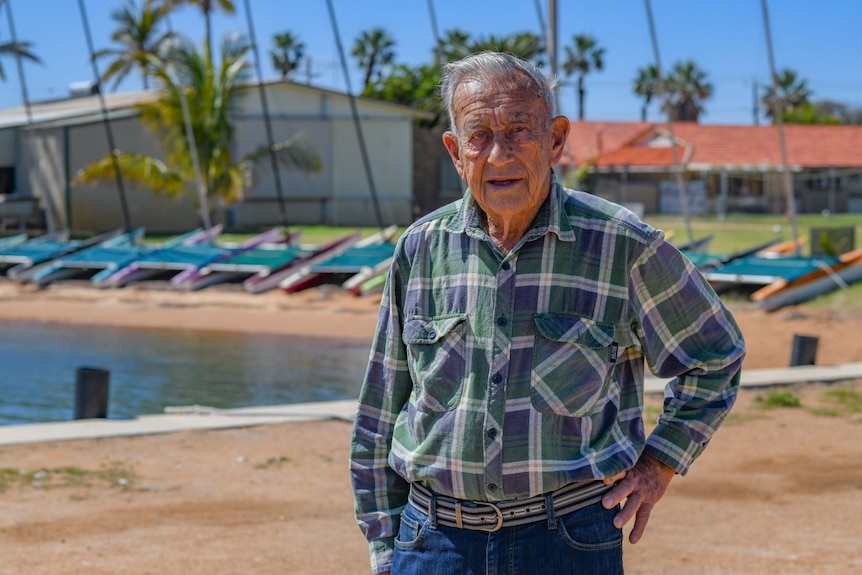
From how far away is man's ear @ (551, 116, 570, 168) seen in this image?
2729mm

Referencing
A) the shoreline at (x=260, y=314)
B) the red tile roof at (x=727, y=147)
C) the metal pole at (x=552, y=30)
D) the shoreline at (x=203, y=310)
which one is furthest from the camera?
the red tile roof at (x=727, y=147)

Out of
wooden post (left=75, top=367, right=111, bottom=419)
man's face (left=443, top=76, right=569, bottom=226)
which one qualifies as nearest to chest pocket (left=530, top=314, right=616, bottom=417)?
man's face (left=443, top=76, right=569, bottom=226)

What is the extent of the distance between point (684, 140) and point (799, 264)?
33.3 metres

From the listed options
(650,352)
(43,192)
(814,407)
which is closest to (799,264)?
(814,407)

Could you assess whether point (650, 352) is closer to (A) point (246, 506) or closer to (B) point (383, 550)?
(B) point (383, 550)

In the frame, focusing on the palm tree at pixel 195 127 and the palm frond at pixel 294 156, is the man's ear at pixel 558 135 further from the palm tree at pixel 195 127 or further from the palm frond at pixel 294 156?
the palm frond at pixel 294 156

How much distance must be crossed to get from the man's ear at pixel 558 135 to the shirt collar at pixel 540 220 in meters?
0.04

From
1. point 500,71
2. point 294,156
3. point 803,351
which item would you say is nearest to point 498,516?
point 500,71

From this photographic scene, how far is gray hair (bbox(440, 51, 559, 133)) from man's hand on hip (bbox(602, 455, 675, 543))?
79 cm

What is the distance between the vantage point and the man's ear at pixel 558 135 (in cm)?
273

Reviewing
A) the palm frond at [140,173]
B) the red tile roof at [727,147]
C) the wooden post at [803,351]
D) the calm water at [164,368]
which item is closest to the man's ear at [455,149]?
the calm water at [164,368]

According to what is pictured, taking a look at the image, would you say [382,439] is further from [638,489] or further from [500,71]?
[500,71]

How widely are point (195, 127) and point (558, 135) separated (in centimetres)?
3490

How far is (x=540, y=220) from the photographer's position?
8.69 feet
